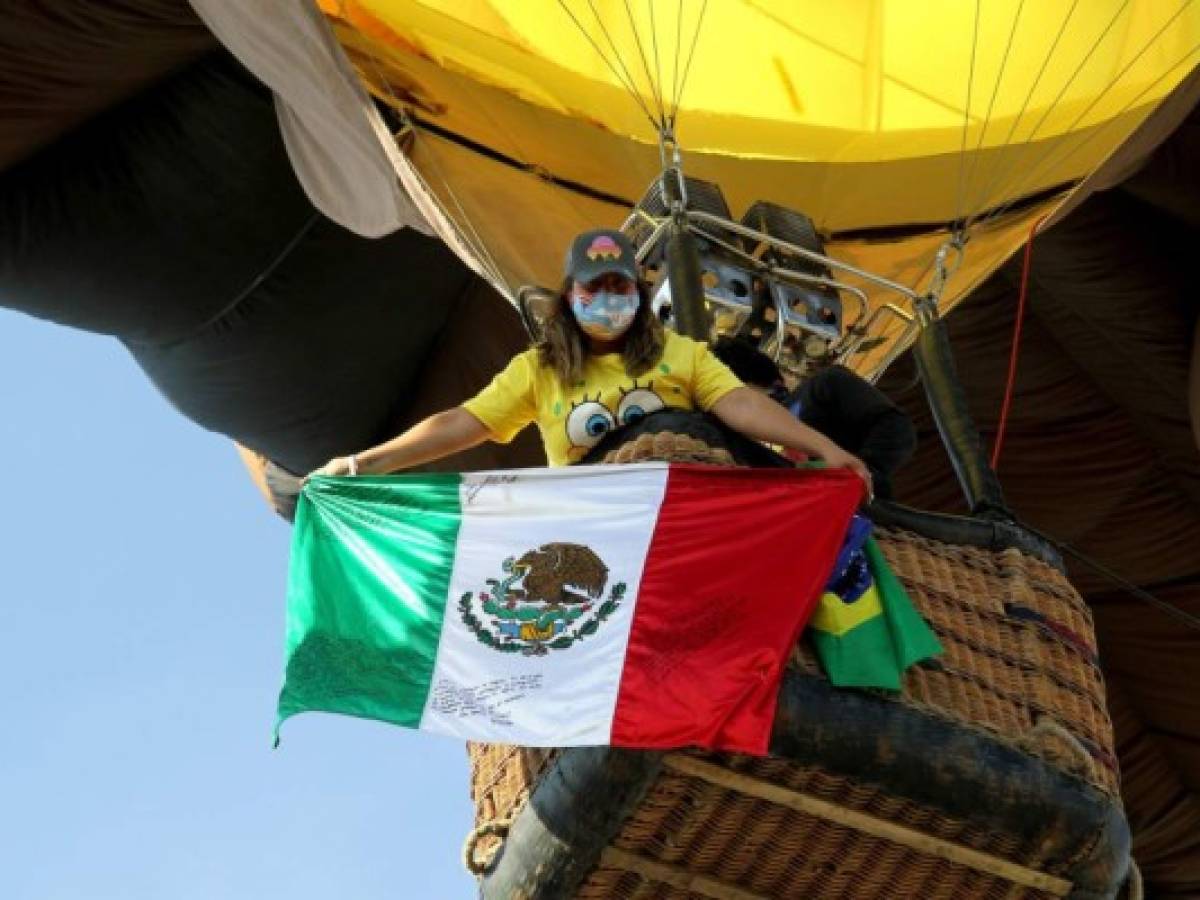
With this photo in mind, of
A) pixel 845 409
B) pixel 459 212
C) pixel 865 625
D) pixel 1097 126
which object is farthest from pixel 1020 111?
pixel 865 625

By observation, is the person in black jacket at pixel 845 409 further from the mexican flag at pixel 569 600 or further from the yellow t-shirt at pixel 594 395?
the mexican flag at pixel 569 600

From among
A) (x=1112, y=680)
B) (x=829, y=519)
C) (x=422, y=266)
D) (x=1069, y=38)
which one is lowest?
(x=1112, y=680)

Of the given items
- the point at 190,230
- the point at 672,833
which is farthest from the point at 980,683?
the point at 190,230

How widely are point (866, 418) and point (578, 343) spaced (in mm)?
560

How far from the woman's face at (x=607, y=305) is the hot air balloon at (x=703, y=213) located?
614mm

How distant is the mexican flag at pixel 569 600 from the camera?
431 cm

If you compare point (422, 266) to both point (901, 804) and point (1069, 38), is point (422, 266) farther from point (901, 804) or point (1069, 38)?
point (901, 804)

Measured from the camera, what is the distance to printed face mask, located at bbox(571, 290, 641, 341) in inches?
185

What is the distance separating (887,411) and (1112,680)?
142 inches

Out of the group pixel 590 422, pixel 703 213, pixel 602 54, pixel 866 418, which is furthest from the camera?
pixel 602 54

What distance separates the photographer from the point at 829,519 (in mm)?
4457

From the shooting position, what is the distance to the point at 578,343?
15.5 feet

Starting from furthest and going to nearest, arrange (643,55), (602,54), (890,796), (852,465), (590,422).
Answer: (602,54) → (643,55) → (590,422) → (852,465) → (890,796)

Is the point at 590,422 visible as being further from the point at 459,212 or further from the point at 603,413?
the point at 459,212
